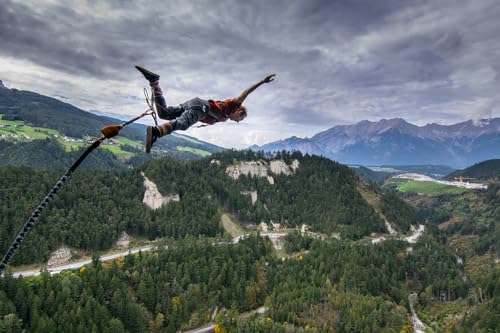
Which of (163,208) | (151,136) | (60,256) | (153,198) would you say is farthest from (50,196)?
(153,198)

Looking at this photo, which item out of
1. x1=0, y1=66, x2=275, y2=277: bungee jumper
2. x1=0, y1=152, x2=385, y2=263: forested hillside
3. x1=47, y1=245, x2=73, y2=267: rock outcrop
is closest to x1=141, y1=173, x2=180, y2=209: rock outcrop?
x1=0, y1=152, x2=385, y2=263: forested hillside

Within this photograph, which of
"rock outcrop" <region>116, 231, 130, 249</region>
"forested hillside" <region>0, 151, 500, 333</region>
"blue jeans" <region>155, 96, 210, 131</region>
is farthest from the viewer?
"rock outcrop" <region>116, 231, 130, 249</region>

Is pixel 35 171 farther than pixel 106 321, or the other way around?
pixel 35 171

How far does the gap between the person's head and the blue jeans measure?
2673mm

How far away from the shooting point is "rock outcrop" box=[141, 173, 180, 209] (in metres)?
152

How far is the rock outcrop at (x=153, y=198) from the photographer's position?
152500 millimetres

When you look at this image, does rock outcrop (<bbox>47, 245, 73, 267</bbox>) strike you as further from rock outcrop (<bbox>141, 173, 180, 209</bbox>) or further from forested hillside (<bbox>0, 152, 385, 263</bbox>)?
rock outcrop (<bbox>141, 173, 180, 209</bbox>)

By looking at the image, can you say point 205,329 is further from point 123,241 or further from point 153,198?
point 153,198

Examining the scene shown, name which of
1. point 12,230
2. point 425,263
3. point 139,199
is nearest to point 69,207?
point 12,230

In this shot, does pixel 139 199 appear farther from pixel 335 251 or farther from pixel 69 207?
pixel 335 251

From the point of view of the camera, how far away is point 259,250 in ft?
405

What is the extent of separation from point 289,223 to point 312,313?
84244mm

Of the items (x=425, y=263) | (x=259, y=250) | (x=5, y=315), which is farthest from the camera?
(x=425, y=263)

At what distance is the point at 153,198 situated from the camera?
505 ft
